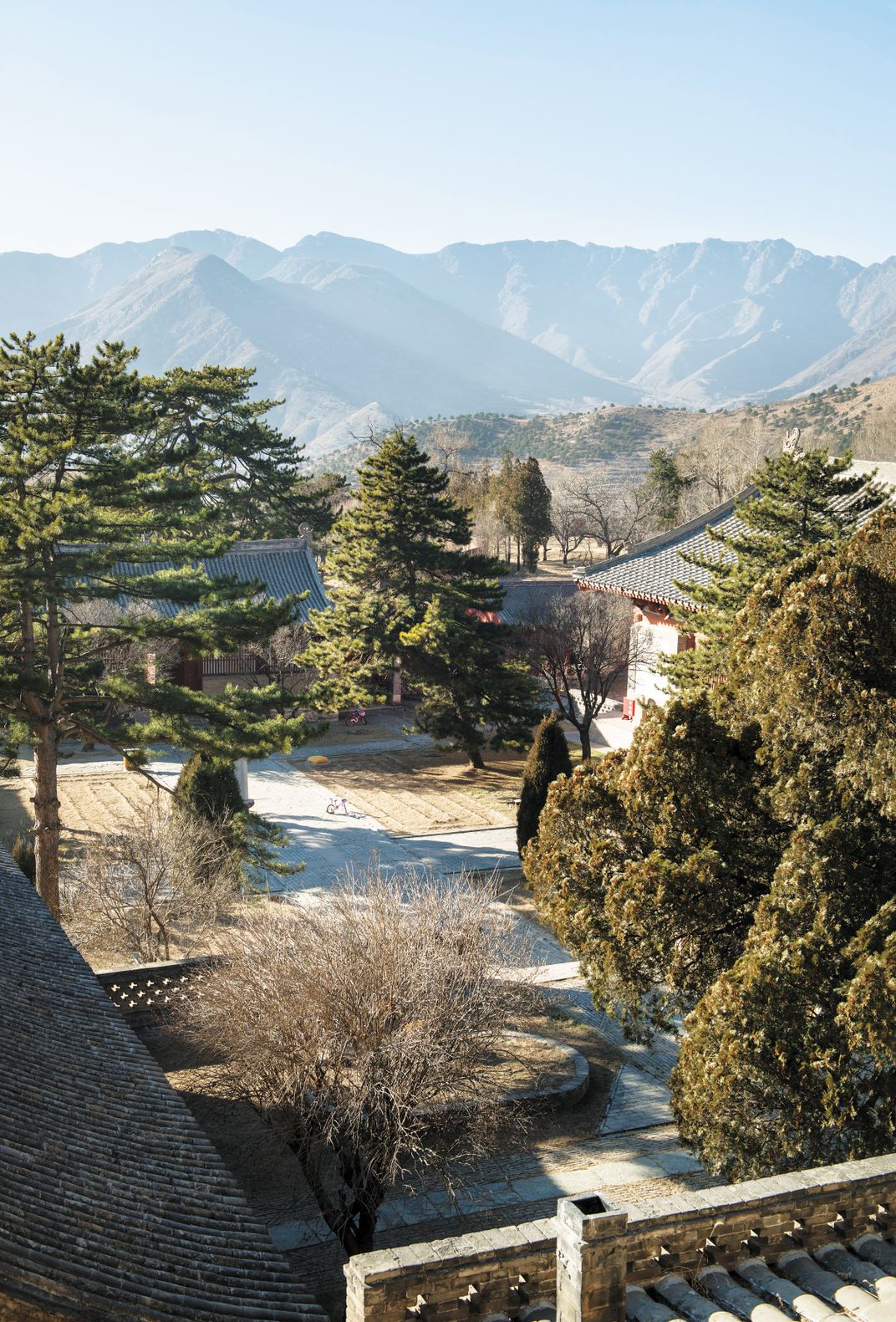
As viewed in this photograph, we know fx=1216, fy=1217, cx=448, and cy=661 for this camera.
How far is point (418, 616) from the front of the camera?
29406 millimetres

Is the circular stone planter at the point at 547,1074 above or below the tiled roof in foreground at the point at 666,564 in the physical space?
below

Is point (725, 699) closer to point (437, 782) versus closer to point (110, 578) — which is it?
point (110, 578)

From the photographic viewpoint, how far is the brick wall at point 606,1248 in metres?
5.75

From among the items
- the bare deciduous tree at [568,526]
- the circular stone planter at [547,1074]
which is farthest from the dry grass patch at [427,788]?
the bare deciduous tree at [568,526]

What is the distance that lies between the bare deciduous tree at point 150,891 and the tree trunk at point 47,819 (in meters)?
0.26

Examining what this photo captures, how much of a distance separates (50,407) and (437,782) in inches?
567

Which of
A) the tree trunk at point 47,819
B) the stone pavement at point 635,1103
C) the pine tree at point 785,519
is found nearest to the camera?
the stone pavement at point 635,1103

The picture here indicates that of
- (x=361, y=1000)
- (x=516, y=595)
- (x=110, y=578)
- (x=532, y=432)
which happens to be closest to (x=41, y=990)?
(x=361, y=1000)

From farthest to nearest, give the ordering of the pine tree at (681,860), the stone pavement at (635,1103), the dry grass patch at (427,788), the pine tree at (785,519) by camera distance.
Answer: the dry grass patch at (427,788) → the pine tree at (785,519) → the stone pavement at (635,1103) → the pine tree at (681,860)

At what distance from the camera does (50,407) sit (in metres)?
16.8

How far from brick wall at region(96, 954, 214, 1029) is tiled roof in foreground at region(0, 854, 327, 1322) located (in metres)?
3.44

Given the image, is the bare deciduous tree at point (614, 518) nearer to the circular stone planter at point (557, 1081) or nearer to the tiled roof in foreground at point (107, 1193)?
the circular stone planter at point (557, 1081)

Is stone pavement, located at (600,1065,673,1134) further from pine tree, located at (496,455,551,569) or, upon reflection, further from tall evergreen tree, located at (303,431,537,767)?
pine tree, located at (496,455,551,569)

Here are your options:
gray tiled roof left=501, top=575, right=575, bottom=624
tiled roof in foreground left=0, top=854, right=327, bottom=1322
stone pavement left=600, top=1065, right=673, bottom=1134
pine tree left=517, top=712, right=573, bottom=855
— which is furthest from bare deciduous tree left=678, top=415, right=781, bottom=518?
tiled roof in foreground left=0, top=854, right=327, bottom=1322
